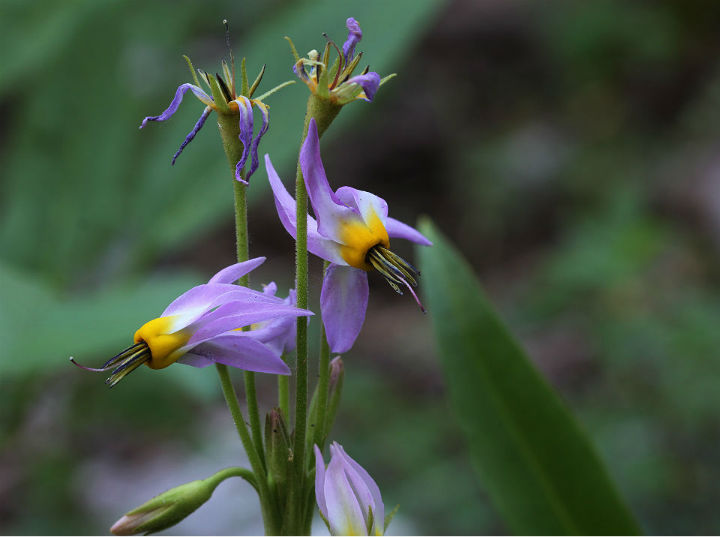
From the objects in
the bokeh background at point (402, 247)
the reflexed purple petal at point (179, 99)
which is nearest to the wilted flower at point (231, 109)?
the reflexed purple petal at point (179, 99)

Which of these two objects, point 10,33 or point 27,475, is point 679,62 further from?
point 27,475

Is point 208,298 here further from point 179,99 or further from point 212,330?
point 179,99

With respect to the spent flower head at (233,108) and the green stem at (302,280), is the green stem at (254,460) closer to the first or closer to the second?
the green stem at (302,280)

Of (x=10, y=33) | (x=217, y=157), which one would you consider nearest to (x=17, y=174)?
(x=10, y=33)

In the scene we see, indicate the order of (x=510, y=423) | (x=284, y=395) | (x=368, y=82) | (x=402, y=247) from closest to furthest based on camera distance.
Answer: (x=368, y=82) → (x=284, y=395) → (x=510, y=423) → (x=402, y=247)

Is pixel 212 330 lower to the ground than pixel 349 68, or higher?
lower

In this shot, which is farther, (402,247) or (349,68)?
(402,247)

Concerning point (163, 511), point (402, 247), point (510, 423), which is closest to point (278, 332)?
point (163, 511)
